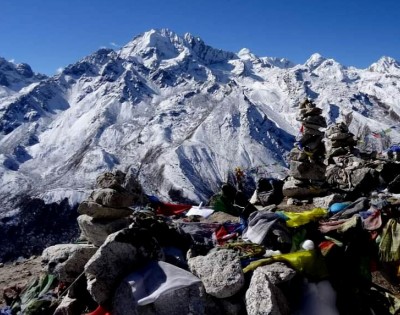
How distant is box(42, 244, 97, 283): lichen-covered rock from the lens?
34.2ft

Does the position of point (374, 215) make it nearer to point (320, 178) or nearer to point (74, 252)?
point (74, 252)

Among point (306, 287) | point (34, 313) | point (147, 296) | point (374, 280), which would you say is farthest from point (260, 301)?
point (34, 313)

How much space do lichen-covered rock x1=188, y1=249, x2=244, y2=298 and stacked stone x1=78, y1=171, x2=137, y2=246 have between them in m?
3.64

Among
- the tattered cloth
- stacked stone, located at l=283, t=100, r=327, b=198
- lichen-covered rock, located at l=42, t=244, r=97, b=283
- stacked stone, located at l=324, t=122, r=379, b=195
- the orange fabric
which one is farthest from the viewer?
stacked stone, located at l=283, t=100, r=327, b=198

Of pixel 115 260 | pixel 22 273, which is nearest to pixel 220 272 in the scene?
pixel 115 260

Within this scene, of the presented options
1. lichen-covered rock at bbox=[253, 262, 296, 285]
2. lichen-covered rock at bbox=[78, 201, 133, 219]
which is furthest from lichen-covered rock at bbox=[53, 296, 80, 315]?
lichen-covered rock at bbox=[253, 262, 296, 285]

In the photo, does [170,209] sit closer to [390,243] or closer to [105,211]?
[105,211]

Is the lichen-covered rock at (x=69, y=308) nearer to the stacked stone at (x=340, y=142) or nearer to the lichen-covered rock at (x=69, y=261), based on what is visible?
the lichen-covered rock at (x=69, y=261)

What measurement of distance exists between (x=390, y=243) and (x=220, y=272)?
11.6 feet

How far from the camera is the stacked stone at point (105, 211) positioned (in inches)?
446

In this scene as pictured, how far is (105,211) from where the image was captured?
11.5 meters

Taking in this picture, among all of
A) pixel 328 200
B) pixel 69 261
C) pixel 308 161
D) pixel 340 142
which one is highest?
pixel 340 142

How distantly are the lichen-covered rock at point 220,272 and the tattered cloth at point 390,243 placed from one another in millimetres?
2971

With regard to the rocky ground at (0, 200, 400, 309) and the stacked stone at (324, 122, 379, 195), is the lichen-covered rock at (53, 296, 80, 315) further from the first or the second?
the stacked stone at (324, 122, 379, 195)
